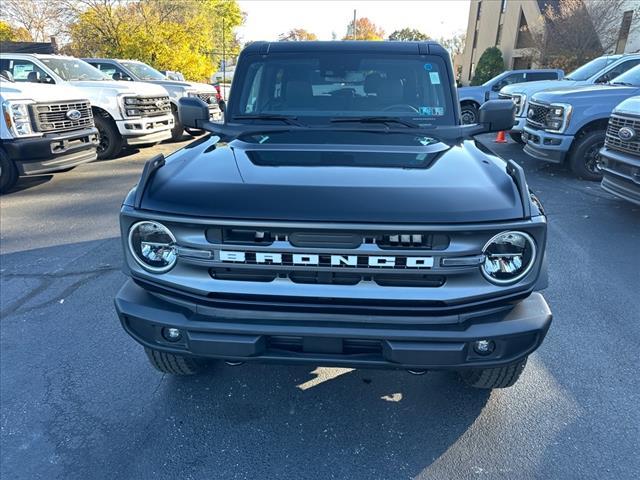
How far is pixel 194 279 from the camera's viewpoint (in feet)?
6.64

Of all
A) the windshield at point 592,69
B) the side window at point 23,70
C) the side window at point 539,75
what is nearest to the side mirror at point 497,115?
the windshield at point 592,69

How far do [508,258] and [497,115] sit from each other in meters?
1.73

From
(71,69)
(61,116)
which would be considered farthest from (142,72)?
(61,116)

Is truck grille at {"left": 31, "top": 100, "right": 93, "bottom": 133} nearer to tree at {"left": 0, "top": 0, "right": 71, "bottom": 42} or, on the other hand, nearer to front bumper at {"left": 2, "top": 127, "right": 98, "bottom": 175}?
front bumper at {"left": 2, "top": 127, "right": 98, "bottom": 175}

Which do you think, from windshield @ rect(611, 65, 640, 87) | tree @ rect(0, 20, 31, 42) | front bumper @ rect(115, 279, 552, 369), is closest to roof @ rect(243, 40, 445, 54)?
front bumper @ rect(115, 279, 552, 369)

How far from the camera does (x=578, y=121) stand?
7.48 meters

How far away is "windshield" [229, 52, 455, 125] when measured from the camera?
3.28 meters

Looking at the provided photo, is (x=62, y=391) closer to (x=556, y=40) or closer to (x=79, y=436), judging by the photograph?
(x=79, y=436)

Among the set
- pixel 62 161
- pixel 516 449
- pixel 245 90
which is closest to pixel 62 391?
pixel 245 90

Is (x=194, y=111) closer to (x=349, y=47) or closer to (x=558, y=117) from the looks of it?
(x=349, y=47)

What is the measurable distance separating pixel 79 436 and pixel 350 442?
4.63 ft

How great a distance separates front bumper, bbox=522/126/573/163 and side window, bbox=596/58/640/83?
2.33 metres

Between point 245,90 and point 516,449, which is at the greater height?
point 245,90

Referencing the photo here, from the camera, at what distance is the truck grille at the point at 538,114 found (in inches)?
312
